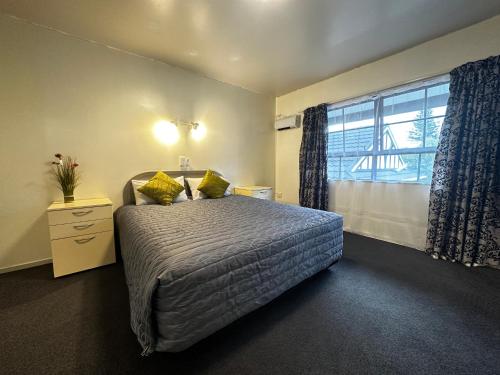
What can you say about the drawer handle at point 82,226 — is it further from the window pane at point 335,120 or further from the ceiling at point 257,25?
the window pane at point 335,120

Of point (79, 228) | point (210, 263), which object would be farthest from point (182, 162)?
point (210, 263)

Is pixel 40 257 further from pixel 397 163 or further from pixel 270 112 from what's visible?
pixel 397 163

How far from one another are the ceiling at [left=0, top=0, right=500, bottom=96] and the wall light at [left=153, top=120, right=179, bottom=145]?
2.85 ft

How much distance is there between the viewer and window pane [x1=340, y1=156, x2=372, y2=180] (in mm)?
3209

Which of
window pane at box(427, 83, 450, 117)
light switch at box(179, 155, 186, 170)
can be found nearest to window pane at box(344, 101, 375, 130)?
window pane at box(427, 83, 450, 117)

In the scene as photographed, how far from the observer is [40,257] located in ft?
7.57

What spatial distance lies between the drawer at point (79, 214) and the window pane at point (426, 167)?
12.4 ft

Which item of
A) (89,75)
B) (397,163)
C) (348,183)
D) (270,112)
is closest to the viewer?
(89,75)

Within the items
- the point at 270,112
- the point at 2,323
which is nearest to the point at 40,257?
the point at 2,323

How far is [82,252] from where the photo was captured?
2150 millimetres

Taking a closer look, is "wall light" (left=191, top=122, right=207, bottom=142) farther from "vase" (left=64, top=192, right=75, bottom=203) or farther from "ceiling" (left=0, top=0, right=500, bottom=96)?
"vase" (left=64, top=192, right=75, bottom=203)

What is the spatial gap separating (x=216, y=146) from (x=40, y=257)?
2.65 meters

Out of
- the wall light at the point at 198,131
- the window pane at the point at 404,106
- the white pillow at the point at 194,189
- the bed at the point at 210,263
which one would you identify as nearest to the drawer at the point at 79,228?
the bed at the point at 210,263

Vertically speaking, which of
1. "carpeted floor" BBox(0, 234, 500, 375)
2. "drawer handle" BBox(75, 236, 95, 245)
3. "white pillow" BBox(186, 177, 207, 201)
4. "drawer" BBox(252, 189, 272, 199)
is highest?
"white pillow" BBox(186, 177, 207, 201)
